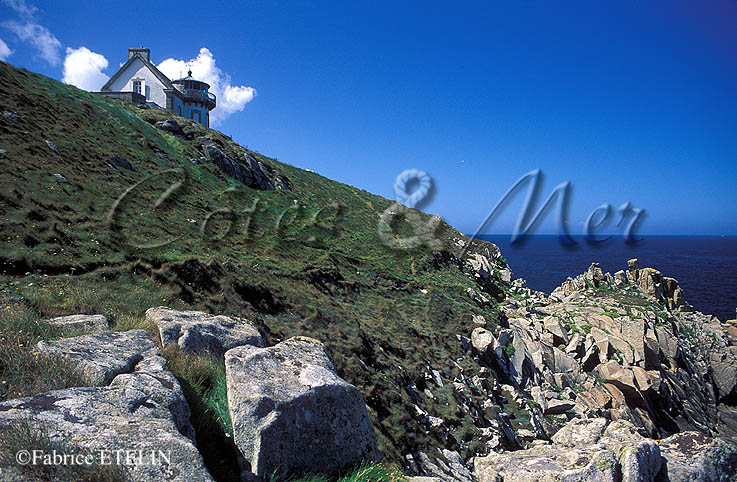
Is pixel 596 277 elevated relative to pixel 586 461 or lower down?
elevated

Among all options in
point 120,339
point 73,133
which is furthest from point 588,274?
point 73,133

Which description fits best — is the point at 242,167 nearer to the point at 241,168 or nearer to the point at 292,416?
the point at 241,168

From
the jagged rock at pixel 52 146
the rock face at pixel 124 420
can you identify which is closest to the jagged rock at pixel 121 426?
the rock face at pixel 124 420

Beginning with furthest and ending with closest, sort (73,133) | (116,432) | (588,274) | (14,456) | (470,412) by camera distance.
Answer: (588,274)
(73,133)
(470,412)
(116,432)
(14,456)

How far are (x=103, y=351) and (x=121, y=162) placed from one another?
2569cm

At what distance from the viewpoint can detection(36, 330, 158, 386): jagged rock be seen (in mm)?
4824

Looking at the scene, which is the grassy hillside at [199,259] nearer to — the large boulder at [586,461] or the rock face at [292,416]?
the large boulder at [586,461]

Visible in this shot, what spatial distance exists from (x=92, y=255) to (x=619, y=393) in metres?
25.5

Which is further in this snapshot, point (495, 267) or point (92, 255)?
point (495, 267)

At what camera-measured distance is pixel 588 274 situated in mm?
33750

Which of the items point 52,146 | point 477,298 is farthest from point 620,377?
point 52,146

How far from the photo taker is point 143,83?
48.3 meters

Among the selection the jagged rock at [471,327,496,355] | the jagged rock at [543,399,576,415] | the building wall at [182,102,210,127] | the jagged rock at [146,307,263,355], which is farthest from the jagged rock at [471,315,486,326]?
the building wall at [182,102,210,127]

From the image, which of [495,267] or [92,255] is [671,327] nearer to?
[495,267]
